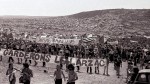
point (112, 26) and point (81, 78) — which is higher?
point (112, 26)

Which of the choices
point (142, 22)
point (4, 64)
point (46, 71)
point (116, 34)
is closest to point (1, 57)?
point (4, 64)

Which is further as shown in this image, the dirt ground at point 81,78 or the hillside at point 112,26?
the hillside at point 112,26

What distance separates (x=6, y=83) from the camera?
1923 centimetres

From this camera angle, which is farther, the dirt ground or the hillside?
the hillside

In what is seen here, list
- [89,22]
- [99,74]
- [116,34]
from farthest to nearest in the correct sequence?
1. [89,22]
2. [116,34]
3. [99,74]

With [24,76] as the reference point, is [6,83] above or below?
below

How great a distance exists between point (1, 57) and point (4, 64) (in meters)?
2.50

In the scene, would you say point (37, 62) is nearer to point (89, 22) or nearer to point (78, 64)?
point (78, 64)

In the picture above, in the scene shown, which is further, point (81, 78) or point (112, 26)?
point (112, 26)

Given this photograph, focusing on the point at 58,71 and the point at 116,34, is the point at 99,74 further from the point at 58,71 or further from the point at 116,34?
the point at 116,34

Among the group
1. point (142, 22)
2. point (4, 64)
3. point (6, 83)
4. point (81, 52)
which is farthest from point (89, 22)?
point (6, 83)

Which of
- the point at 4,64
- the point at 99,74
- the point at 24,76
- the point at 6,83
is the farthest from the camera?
the point at 4,64

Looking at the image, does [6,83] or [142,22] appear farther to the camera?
[142,22]

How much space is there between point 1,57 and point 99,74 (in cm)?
924
